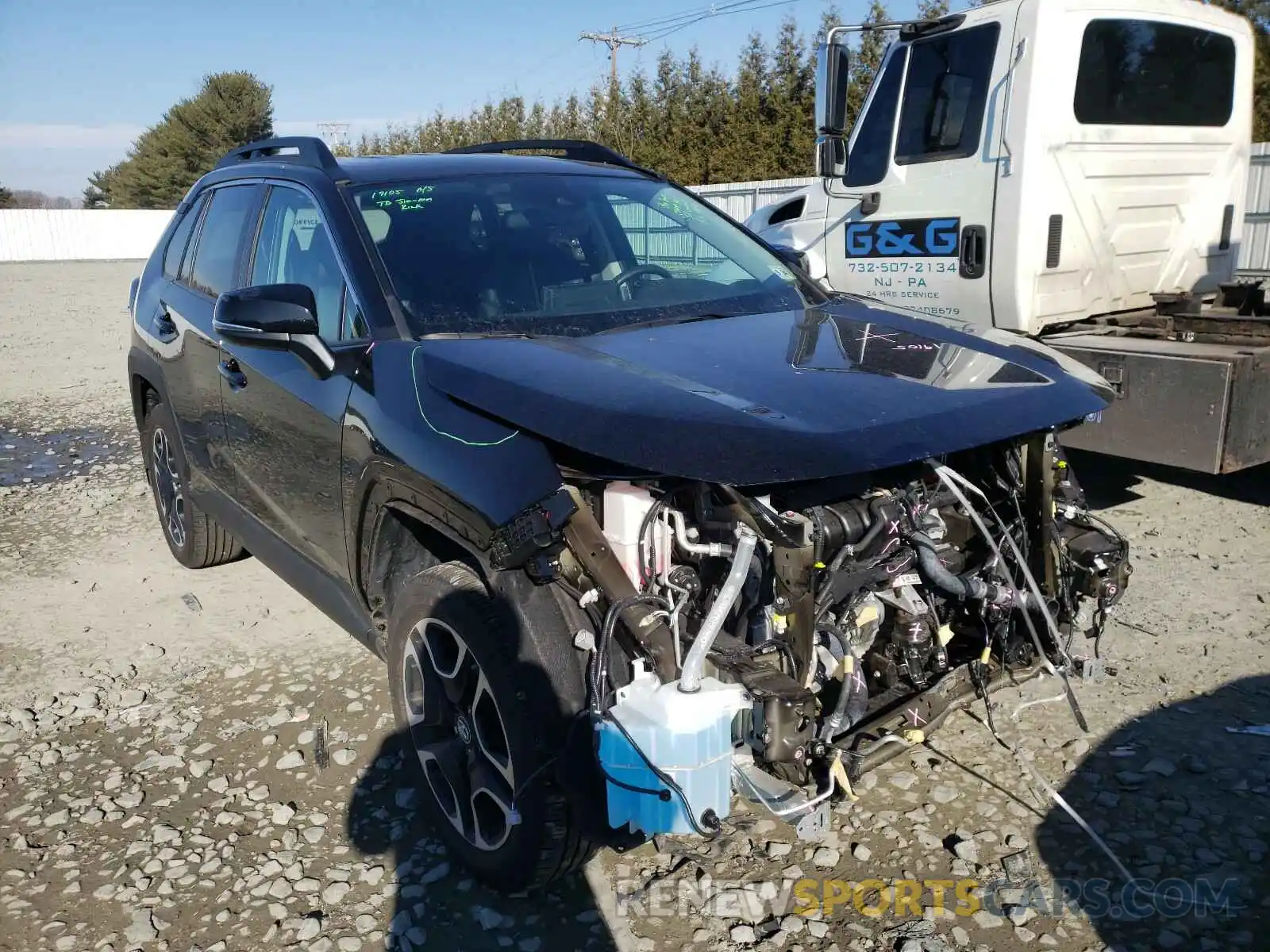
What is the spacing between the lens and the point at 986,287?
5477mm

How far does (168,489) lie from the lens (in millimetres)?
5344

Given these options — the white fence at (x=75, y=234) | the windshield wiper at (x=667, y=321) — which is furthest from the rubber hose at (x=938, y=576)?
the white fence at (x=75, y=234)

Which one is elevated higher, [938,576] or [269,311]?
[269,311]

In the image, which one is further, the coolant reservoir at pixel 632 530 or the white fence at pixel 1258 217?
the white fence at pixel 1258 217

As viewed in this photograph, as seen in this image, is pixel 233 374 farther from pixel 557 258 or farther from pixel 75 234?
pixel 75 234

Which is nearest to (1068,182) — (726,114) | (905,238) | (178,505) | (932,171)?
(932,171)

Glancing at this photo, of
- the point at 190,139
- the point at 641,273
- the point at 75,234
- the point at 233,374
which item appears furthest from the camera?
the point at 190,139

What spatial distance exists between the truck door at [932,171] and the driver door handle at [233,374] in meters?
3.78

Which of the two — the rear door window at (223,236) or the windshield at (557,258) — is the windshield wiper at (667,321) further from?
the rear door window at (223,236)

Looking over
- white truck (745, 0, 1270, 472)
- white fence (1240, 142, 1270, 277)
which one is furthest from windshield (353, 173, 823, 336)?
white fence (1240, 142, 1270, 277)

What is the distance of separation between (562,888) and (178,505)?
3394 millimetres

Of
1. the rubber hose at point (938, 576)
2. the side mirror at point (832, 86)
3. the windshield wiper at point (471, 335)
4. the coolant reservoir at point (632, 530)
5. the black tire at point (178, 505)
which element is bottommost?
the black tire at point (178, 505)

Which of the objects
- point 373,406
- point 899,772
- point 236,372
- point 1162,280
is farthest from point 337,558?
point 1162,280

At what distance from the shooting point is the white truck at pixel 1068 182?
5156 millimetres
